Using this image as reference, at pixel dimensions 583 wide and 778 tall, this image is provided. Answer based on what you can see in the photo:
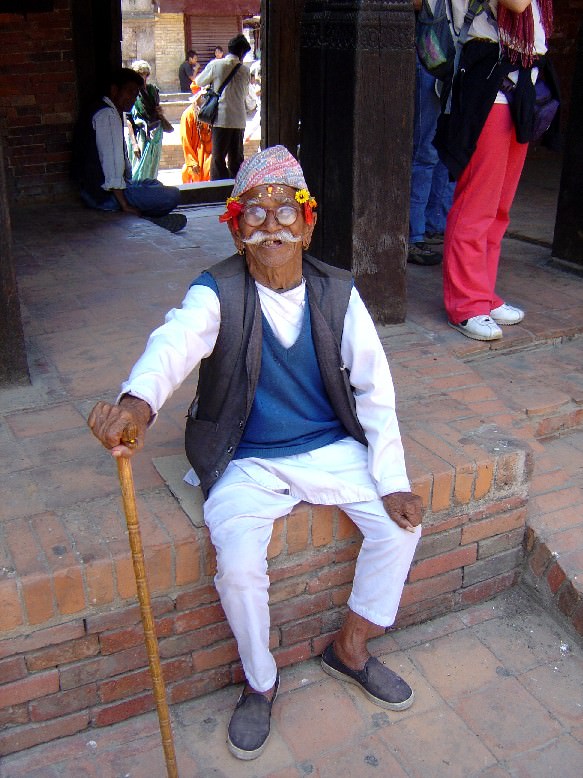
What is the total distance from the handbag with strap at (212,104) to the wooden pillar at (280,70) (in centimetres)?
456

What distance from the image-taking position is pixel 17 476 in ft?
8.68

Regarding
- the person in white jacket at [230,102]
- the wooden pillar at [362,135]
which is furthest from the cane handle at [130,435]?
the person in white jacket at [230,102]

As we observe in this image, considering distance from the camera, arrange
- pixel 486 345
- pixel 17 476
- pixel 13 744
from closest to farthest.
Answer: pixel 13 744, pixel 17 476, pixel 486 345

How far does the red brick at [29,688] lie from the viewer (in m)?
2.23

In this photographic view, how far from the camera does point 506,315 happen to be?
4062 millimetres

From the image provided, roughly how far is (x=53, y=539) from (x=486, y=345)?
2.25 meters

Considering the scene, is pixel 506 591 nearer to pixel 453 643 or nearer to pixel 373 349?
pixel 453 643

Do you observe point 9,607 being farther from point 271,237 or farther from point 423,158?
point 423,158

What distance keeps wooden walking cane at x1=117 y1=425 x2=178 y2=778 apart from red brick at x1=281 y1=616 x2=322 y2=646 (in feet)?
1.94

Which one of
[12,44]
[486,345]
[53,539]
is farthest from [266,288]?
[12,44]

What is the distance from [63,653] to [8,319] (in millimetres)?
1371

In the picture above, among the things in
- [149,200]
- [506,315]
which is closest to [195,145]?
[149,200]

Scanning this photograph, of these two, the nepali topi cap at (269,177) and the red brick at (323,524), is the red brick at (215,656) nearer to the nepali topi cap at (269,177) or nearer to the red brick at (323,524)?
the red brick at (323,524)

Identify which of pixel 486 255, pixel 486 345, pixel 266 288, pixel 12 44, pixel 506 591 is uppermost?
pixel 12 44
